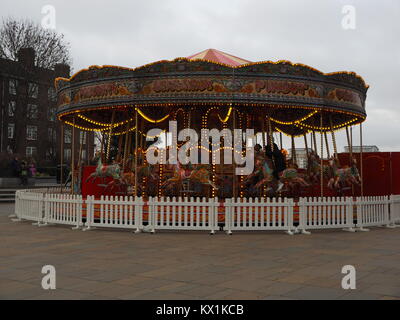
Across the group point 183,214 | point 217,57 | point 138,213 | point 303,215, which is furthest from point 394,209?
point 217,57

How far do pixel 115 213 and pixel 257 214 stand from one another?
155 inches

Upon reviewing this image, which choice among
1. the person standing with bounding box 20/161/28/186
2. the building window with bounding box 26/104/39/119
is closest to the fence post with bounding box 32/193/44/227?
the person standing with bounding box 20/161/28/186

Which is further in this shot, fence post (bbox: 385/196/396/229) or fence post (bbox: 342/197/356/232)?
fence post (bbox: 385/196/396/229)

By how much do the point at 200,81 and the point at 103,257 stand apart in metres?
6.78

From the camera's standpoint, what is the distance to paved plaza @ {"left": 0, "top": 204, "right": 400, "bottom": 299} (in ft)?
18.5

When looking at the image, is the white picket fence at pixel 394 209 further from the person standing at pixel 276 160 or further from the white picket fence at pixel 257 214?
the white picket fence at pixel 257 214

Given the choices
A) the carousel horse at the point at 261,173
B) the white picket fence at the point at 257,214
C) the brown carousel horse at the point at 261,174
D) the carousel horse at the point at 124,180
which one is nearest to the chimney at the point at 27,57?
the carousel horse at the point at 124,180

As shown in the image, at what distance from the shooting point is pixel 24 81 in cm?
3828

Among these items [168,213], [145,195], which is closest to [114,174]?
[145,195]

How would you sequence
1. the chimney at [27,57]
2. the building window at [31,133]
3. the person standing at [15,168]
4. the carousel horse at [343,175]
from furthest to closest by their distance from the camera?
the building window at [31,133]
the chimney at [27,57]
the person standing at [15,168]
the carousel horse at [343,175]

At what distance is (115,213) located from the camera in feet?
39.2

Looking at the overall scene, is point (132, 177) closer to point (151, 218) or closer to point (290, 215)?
point (151, 218)

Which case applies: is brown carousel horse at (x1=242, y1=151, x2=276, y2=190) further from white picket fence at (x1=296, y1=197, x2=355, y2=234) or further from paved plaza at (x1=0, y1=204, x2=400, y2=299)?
paved plaza at (x1=0, y1=204, x2=400, y2=299)

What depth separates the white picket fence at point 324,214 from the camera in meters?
11.7
